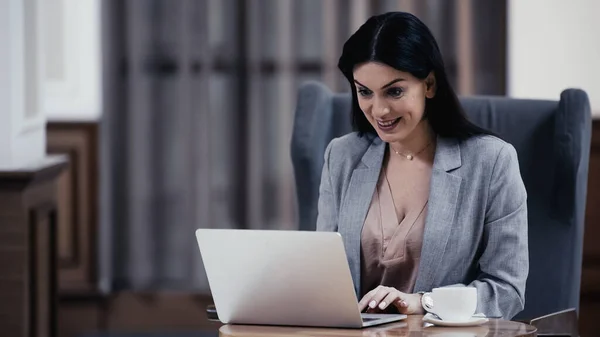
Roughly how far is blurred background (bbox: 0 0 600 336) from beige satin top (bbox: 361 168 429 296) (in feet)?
7.05

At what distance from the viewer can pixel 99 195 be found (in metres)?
4.38

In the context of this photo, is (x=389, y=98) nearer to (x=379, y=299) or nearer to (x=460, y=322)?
(x=379, y=299)

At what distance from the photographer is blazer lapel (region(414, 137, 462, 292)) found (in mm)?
2051

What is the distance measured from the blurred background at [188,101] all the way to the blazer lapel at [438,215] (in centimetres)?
217

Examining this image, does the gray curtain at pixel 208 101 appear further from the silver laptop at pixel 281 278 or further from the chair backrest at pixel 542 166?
the silver laptop at pixel 281 278

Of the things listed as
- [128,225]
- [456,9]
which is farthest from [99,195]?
[456,9]

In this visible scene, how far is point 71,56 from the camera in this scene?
425 cm

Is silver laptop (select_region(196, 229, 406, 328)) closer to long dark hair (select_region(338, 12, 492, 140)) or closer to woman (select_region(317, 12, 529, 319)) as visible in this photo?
woman (select_region(317, 12, 529, 319))

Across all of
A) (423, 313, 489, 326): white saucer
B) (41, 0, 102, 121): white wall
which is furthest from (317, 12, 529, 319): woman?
(41, 0, 102, 121): white wall

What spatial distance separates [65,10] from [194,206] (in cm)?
95

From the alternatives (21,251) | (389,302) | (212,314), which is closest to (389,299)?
(389,302)

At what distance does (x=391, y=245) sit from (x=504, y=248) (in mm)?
241

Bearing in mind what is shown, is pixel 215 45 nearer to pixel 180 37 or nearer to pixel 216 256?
pixel 180 37

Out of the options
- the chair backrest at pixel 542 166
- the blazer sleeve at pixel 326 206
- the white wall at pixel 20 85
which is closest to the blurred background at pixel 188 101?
the white wall at pixel 20 85
